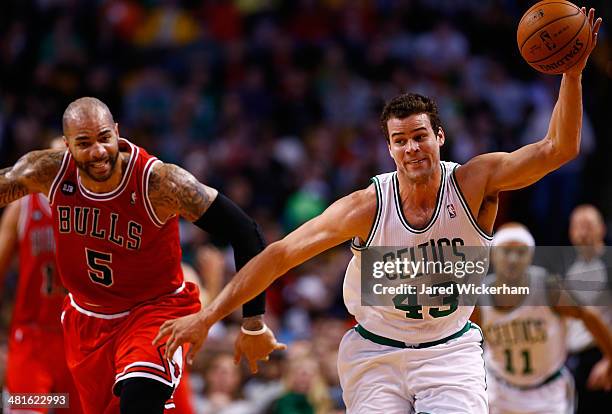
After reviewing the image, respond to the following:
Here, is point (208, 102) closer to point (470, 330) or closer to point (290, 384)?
point (290, 384)

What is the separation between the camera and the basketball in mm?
5691

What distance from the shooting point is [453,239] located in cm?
591

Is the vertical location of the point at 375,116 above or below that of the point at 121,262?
above

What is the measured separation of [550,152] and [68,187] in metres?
2.87

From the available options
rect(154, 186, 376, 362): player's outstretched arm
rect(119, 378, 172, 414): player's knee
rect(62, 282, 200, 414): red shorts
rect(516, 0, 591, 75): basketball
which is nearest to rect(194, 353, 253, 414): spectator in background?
rect(62, 282, 200, 414): red shorts

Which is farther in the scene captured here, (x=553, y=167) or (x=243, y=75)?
(x=243, y=75)

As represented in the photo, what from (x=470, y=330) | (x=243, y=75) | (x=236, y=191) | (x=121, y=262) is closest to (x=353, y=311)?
(x=470, y=330)

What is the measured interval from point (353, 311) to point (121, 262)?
1.45 metres

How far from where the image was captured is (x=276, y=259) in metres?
5.66

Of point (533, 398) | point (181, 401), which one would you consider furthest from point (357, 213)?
point (533, 398)

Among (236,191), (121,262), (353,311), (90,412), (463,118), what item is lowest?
(90,412)

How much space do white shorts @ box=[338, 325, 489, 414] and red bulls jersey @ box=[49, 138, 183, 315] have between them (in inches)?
52.8

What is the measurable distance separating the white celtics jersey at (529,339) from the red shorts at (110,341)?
3.48 meters

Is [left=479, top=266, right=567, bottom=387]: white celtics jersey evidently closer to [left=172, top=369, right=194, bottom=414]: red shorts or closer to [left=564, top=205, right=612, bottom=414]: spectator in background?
[left=564, top=205, right=612, bottom=414]: spectator in background
